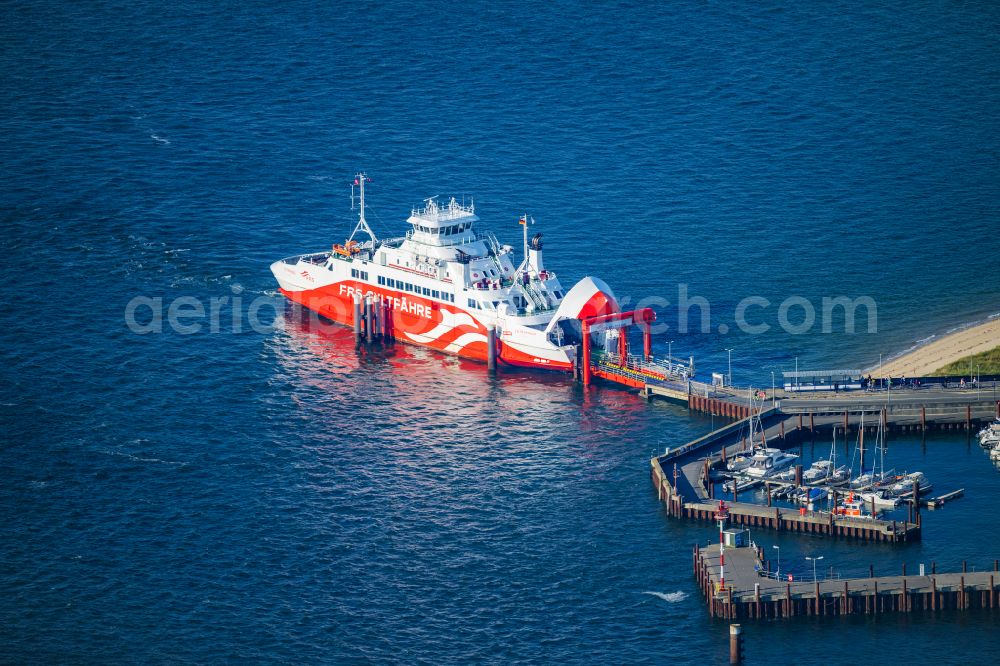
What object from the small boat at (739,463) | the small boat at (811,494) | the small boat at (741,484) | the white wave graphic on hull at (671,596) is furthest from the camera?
the small boat at (739,463)

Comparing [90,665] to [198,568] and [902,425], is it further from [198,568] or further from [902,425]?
[902,425]

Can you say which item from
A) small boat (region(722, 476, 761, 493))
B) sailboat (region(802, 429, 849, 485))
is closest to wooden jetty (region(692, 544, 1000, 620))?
small boat (region(722, 476, 761, 493))

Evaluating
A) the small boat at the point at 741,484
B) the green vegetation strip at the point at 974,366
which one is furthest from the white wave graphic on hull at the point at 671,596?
the green vegetation strip at the point at 974,366

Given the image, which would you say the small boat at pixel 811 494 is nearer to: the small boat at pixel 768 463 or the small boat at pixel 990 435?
the small boat at pixel 768 463

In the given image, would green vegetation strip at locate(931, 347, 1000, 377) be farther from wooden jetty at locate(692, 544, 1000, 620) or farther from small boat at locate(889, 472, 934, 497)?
wooden jetty at locate(692, 544, 1000, 620)

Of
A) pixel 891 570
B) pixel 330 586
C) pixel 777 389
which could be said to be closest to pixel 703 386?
pixel 777 389
